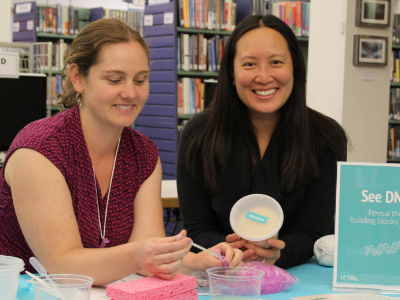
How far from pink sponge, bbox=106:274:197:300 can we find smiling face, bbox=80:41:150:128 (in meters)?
0.53

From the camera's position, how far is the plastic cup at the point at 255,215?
51.8 inches

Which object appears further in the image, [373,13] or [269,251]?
[373,13]

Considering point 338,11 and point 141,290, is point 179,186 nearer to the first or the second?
point 141,290

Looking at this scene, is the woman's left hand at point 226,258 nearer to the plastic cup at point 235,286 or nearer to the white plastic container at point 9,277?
the plastic cup at point 235,286

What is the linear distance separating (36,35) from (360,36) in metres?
4.18

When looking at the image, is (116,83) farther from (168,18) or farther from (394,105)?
(394,105)

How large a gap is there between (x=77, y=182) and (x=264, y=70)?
76 cm

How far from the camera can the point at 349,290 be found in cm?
124

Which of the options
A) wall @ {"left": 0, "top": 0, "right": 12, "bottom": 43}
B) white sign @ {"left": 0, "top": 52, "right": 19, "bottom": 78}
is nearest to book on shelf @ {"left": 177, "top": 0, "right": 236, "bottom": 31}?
white sign @ {"left": 0, "top": 52, "right": 19, "bottom": 78}

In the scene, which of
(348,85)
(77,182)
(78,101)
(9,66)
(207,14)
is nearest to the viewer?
(77,182)

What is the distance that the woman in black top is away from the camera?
67.2 inches

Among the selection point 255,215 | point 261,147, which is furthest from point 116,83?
point 261,147

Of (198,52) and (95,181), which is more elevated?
(198,52)

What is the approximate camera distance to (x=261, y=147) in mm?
1812
